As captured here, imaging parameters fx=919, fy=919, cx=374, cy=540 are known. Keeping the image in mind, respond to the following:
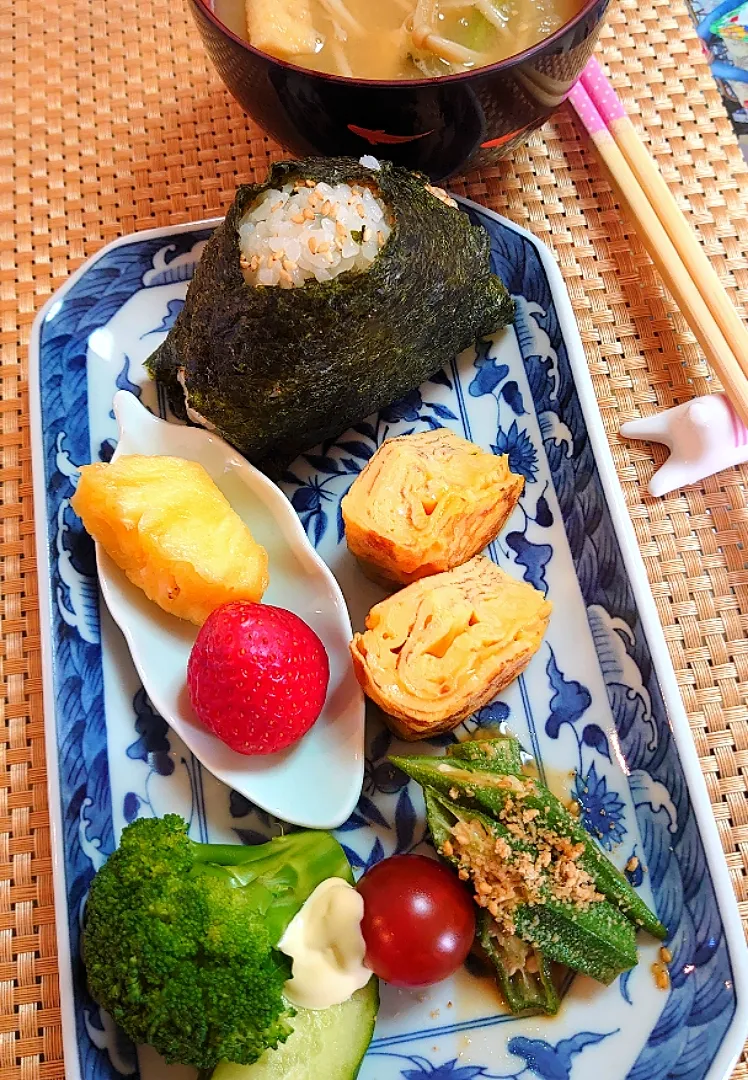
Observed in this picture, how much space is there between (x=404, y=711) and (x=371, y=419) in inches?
23.0

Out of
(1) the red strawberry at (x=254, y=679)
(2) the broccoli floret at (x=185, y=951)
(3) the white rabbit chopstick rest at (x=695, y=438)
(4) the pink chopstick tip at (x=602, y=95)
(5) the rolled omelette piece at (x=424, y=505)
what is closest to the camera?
(2) the broccoli floret at (x=185, y=951)

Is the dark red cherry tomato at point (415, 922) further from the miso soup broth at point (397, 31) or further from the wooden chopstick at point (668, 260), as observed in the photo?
the miso soup broth at point (397, 31)

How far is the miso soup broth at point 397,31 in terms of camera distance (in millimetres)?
1497

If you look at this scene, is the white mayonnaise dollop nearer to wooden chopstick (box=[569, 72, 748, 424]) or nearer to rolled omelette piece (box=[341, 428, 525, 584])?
rolled omelette piece (box=[341, 428, 525, 584])

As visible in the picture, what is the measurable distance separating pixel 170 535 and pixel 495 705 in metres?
0.57

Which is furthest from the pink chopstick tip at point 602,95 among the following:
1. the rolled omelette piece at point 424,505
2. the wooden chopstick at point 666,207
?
the rolled omelette piece at point 424,505

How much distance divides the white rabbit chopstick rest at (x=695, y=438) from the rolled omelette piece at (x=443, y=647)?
1.25 ft

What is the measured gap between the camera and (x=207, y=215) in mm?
1867

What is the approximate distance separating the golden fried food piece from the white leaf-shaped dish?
5 centimetres

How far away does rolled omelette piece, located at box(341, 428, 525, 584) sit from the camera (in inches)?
55.5

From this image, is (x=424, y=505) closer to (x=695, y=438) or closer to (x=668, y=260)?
(x=695, y=438)

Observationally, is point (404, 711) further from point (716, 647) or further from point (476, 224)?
point (476, 224)

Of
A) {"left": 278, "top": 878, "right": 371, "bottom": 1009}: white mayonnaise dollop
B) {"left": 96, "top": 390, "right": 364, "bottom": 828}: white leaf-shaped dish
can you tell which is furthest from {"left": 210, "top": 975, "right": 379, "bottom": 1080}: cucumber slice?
{"left": 96, "top": 390, "right": 364, "bottom": 828}: white leaf-shaped dish

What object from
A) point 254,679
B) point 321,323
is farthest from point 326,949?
→ point 321,323
